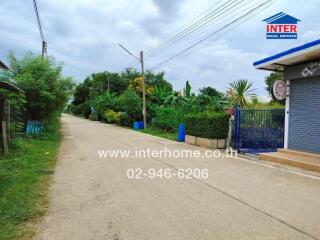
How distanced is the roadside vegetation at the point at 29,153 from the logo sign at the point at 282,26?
10533 millimetres

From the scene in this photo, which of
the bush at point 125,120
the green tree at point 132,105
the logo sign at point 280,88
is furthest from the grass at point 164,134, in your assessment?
the logo sign at point 280,88

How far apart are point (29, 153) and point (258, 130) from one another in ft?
32.0

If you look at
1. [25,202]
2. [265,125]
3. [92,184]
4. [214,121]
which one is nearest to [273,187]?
[92,184]

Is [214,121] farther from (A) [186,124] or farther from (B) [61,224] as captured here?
(B) [61,224]

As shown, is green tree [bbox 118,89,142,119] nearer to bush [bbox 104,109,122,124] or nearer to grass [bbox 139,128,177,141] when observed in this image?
bush [bbox 104,109,122,124]

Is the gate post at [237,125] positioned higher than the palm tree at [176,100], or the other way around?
the palm tree at [176,100]

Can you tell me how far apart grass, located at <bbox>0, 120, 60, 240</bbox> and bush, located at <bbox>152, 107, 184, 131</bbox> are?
14.4 m

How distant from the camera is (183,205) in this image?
6.46 metres

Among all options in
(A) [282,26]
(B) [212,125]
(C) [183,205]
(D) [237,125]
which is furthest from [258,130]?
(C) [183,205]

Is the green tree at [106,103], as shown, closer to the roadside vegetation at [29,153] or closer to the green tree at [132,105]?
the green tree at [132,105]

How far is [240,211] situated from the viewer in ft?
20.0

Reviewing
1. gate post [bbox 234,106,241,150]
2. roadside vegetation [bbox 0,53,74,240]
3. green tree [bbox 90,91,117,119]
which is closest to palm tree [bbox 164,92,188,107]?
roadside vegetation [bbox 0,53,74,240]

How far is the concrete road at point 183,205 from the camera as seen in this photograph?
16.6ft

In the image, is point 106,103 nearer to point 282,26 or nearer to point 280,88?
point 282,26
